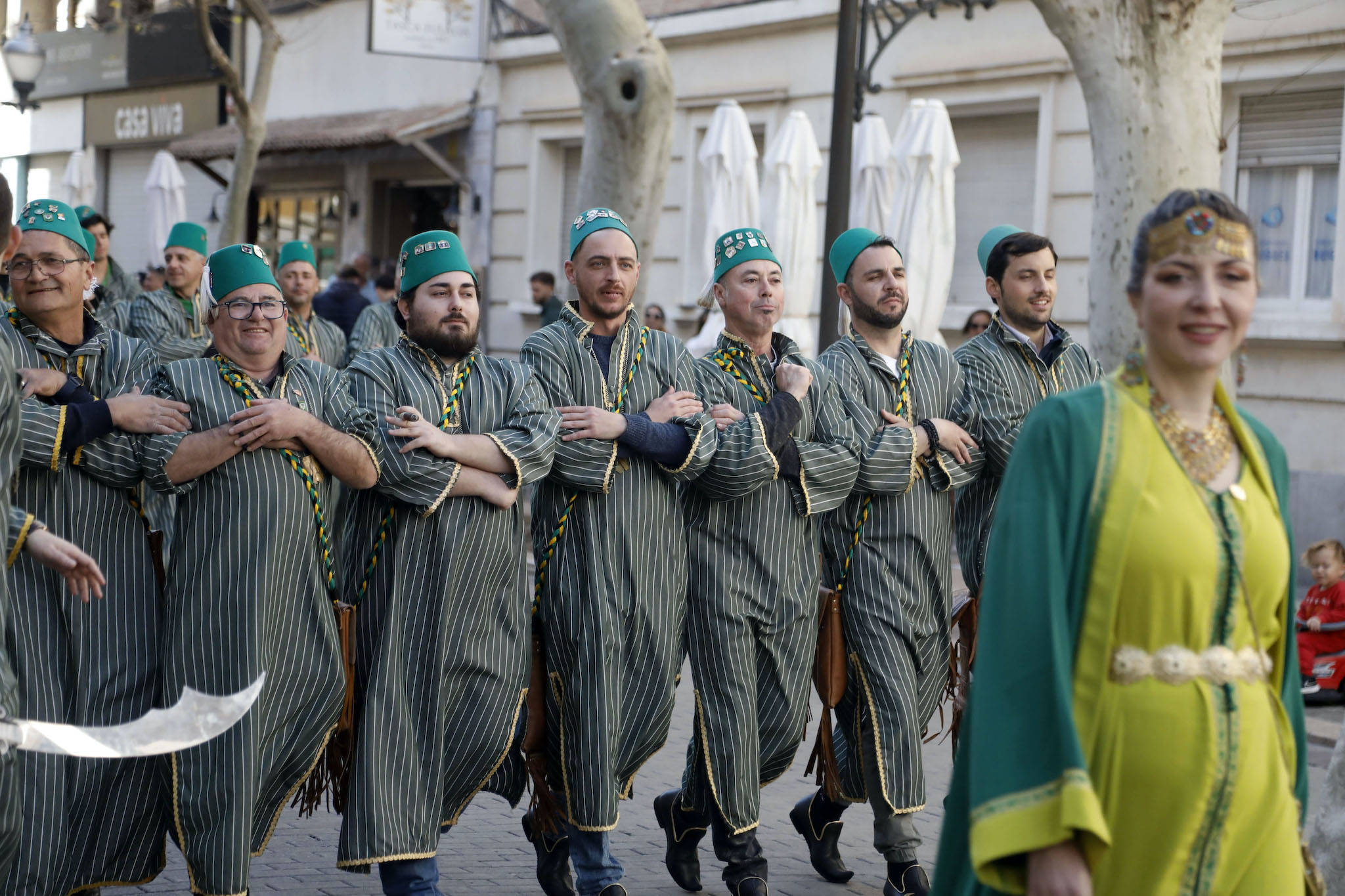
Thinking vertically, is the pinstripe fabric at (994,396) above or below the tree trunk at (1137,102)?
below

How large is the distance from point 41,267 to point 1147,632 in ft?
11.5

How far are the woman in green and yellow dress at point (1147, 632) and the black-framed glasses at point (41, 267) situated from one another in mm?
3232

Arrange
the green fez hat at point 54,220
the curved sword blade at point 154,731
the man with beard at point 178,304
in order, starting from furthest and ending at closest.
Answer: the man with beard at point 178,304, the green fez hat at point 54,220, the curved sword blade at point 154,731

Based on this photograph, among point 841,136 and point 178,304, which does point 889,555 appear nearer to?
point 178,304

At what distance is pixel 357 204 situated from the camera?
24.3 metres

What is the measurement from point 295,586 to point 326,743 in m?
0.50

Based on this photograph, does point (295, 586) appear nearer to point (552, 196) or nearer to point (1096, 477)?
point (1096, 477)

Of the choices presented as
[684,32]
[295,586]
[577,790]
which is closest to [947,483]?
[577,790]

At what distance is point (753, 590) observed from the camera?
5.43 m

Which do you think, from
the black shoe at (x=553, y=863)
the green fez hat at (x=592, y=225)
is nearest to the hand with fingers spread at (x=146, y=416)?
the green fez hat at (x=592, y=225)

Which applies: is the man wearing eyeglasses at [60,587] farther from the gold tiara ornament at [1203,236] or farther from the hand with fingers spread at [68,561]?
the gold tiara ornament at [1203,236]

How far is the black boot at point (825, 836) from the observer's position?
5.72 m

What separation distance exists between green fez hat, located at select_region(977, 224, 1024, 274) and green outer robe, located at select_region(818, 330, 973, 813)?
577 millimetres

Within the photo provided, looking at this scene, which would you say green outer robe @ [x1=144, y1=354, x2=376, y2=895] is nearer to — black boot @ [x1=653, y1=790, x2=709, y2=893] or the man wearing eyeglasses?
the man wearing eyeglasses
